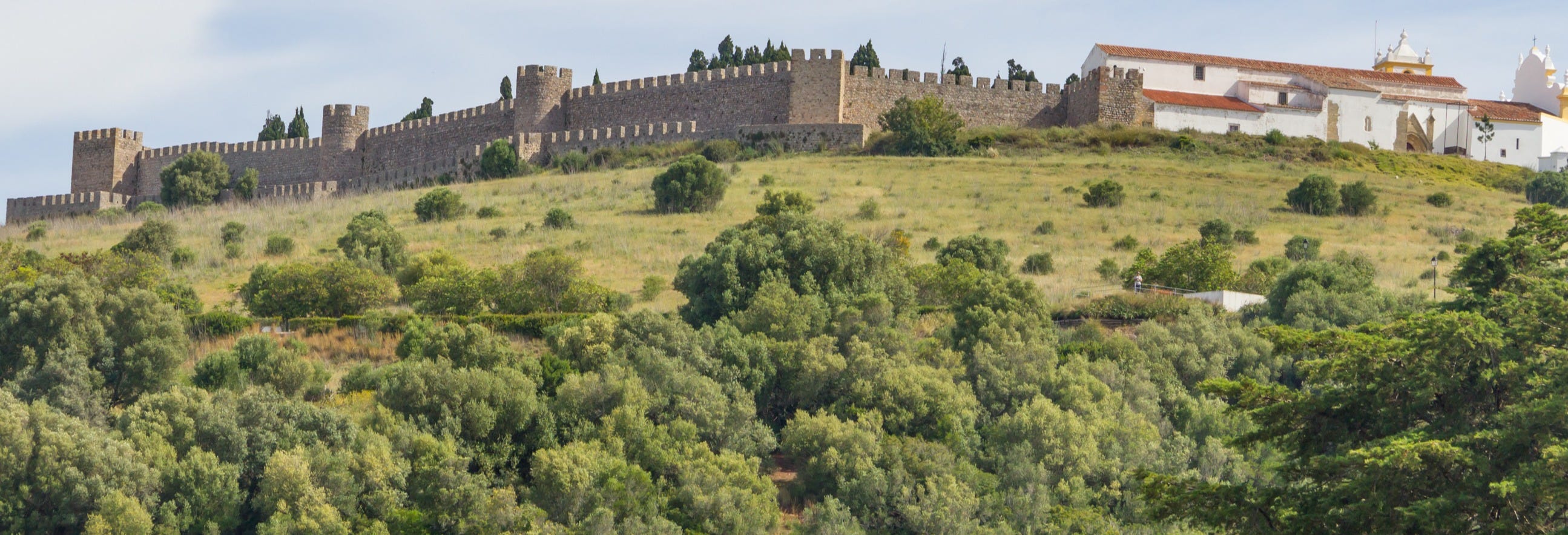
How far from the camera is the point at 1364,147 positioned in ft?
164

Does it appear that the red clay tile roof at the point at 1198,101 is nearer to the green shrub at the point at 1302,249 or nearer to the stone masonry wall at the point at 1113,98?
the stone masonry wall at the point at 1113,98

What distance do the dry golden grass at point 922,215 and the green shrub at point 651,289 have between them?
24 cm

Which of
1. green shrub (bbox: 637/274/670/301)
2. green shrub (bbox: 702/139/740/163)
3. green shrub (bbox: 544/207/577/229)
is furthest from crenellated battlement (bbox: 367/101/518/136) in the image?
green shrub (bbox: 637/274/670/301)

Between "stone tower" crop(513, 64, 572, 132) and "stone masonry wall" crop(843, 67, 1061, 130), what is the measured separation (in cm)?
838

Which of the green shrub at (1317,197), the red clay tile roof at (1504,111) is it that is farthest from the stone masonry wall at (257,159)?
the red clay tile roof at (1504,111)

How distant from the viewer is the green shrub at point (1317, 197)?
1585 inches

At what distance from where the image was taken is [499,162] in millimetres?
48219

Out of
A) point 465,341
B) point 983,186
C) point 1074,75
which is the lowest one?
point 465,341

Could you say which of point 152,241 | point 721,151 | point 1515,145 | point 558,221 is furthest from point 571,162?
point 1515,145

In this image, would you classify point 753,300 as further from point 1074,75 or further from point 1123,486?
point 1074,75

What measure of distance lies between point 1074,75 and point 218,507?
37.5m

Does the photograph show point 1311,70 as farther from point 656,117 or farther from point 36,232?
point 36,232

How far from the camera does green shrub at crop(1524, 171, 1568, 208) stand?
46.1m

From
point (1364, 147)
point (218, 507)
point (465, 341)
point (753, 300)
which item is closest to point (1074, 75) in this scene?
point (1364, 147)
